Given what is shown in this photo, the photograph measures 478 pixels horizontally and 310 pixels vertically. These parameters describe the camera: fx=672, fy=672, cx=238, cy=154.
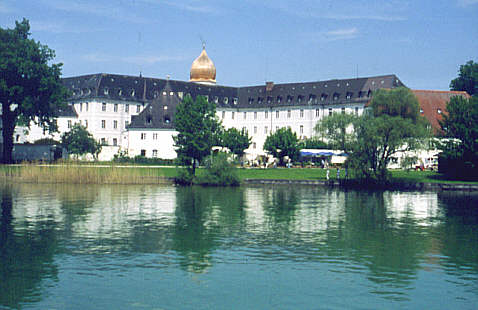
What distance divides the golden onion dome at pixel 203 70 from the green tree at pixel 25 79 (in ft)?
200

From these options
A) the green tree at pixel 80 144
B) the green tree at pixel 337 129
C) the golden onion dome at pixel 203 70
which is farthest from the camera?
the golden onion dome at pixel 203 70

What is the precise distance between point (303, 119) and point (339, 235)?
10286cm

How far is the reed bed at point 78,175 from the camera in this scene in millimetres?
66688

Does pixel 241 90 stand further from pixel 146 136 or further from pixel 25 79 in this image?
pixel 25 79

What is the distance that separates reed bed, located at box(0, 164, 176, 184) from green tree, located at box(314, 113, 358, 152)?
18.4 metres

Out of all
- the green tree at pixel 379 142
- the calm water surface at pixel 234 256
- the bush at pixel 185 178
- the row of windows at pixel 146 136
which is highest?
the row of windows at pixel 146 136

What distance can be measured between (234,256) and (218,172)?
42.3 metres

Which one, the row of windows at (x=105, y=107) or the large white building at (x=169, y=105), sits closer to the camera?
the large white building at (x=169, y=105)

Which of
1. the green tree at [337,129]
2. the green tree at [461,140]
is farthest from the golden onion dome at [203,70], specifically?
the green tree at [461,140]

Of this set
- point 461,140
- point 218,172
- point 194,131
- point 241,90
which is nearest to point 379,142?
point 461,140

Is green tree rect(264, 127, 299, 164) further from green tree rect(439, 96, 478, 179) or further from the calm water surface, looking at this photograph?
the calm water surface

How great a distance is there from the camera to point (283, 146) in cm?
10469

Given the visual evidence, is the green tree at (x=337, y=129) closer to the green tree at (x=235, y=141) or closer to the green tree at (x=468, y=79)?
the green tree at (x=235, y=141)

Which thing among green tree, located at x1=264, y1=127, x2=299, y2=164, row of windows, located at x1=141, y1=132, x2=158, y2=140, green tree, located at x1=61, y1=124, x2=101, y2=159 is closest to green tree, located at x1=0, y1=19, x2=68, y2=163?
green tree, located at x1=61, y1=124, x2=101, y2=159
